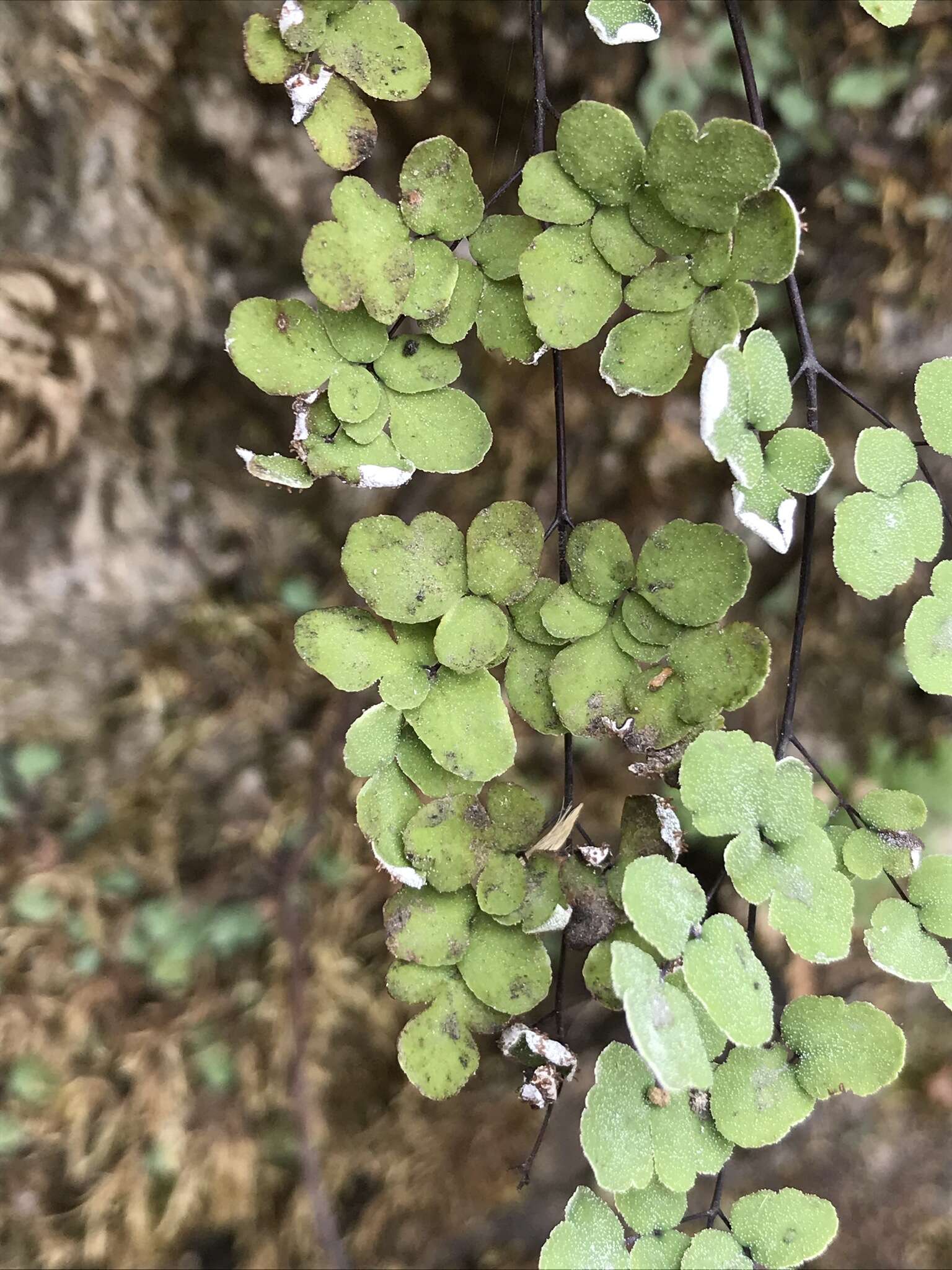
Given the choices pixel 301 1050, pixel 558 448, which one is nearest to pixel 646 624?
pixel 558 448

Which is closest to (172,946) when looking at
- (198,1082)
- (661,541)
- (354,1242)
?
(198,1082)

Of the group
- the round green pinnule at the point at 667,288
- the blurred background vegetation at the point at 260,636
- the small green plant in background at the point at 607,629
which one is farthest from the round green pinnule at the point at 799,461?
the blurred background vegetation at the point at 260,636

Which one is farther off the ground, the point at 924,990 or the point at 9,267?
the point at 9,267

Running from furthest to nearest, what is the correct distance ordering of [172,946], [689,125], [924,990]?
[924,990]
[172,946]
[689,125]

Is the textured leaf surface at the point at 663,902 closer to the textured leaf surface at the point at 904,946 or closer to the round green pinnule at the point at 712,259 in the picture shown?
the textured leaf surface at the point at 904,946

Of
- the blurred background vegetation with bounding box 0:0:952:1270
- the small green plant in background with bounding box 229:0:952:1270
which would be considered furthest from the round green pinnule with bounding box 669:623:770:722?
the blurred background vegetation with bounding box 0:0:952:1270

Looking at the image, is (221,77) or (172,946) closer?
(221,77)

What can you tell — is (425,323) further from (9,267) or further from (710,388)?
(9,267)
